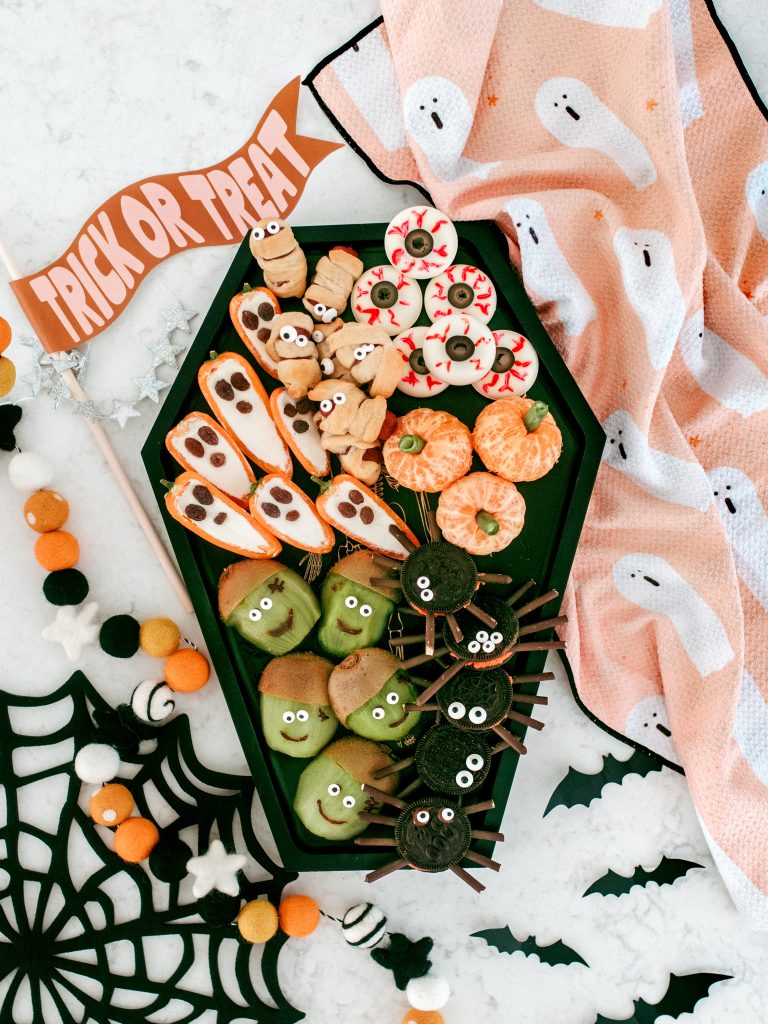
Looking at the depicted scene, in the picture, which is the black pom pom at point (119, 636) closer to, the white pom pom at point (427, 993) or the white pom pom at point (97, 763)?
the white pom pom at point (97, 763)

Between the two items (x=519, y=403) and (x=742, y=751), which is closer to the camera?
(x=519, y=403)

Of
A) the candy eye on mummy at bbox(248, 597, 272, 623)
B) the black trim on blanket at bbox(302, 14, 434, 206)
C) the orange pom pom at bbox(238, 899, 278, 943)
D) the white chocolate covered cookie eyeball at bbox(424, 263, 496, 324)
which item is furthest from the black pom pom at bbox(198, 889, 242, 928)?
the black trim on blanket at bbox(302, 14, 434, 206)

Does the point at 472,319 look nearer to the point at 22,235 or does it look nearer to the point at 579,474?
the point at 579,474

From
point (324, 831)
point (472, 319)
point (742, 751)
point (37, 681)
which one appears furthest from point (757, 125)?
point (37, 681)

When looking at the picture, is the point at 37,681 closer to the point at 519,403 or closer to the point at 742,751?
the point at 519,403

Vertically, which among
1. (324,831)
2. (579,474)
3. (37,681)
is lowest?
(324,831)

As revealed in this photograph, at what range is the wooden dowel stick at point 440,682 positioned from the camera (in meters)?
1.02

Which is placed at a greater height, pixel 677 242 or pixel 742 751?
pixel 677 242

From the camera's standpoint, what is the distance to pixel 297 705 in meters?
1.10

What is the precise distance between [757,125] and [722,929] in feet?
4.07

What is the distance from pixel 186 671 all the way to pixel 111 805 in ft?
0.76

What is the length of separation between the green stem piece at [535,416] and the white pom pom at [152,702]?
0.67 m

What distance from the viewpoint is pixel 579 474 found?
3.64 ft

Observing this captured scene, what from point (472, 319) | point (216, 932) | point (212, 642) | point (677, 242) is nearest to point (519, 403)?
point (472, 319)
